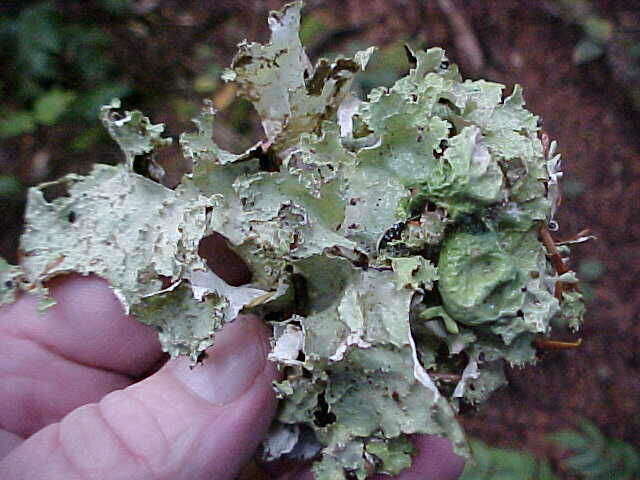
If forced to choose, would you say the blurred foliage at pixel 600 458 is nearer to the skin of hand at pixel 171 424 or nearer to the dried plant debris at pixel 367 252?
the skin of hand at pixel 171 424

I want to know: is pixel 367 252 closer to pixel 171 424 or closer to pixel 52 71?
pixel 171 424

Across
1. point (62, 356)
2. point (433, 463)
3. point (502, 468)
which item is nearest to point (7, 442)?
point (62, 356)

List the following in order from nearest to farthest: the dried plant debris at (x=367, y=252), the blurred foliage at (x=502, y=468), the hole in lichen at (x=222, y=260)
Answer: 1. the dried plant debris at (x=367, y=252)
2. the hole in lichen at (x=222, y=260)
3. the blurred foliage at (x=502, y=468)

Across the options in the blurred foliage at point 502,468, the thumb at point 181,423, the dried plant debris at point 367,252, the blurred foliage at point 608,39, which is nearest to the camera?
the dried plant debris at point 367,252

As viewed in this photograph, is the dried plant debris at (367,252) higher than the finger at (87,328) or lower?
higher

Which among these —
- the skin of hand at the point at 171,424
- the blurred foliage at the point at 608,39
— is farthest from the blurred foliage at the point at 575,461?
the blurred foliage at the point at 608,39

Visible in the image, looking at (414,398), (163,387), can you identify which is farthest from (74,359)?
(414,398)

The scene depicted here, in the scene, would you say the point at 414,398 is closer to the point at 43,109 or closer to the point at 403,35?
the point at 43,109
